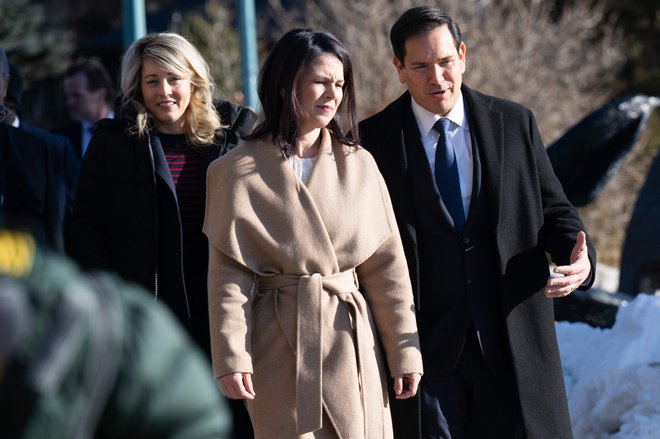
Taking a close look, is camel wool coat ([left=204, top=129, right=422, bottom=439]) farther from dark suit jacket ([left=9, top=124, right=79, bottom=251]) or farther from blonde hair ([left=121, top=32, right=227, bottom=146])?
dark suit jacket ([left=9, top=124, right=79, bottom=251])

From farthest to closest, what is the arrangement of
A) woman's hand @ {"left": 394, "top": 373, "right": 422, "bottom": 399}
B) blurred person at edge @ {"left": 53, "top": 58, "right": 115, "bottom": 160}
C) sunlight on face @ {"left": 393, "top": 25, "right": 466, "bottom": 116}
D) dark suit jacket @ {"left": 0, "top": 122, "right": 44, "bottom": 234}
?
blurred person at edge @ {"left": 53, "top": 58, "right": 115, "bottom": 160} → dark suit jacket @ {"left": 0, "top": 122, "right": 44, "bottom": 234} → sunlight on face @ {"left": 393, "top": 25, "right": 466, "bottom": 116} → woman's hand @ {"left": 394, "top": 373, "right": 422, "bottom": 399}

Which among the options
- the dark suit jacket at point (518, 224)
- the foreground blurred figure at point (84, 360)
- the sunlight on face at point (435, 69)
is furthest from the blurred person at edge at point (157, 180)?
the foreground blurred figure at point (84, 360)

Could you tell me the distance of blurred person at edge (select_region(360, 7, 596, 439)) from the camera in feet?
12.3

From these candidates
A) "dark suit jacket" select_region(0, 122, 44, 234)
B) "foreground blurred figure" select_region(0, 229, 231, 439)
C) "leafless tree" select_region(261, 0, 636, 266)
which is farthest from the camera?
"leafless tree" select_region(261, 0, 636, 266)

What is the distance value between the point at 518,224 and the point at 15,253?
258 cm

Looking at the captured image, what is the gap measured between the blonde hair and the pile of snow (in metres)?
1.82

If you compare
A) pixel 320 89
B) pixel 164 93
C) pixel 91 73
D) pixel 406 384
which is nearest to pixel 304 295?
pixel 406 384

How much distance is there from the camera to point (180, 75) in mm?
4215

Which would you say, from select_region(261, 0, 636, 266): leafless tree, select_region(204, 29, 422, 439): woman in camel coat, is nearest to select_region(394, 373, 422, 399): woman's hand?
select_region(204, 29, 422, 439): woman in camel coat

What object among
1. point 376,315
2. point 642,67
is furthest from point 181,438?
point 642,67

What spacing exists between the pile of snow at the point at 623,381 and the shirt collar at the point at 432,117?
1.30 m

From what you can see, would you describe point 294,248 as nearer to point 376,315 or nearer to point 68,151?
point 376,315

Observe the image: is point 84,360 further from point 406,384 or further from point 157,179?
point 157,179

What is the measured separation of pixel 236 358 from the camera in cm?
338
